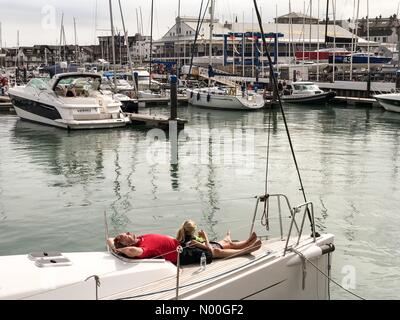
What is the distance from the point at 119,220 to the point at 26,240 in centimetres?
248

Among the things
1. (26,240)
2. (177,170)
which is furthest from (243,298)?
(177,170)

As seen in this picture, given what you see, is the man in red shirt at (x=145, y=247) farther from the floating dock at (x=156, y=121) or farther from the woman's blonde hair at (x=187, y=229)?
the floating dock at (x=156, y=121)

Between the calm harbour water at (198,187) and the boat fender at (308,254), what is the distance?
1.89 meters

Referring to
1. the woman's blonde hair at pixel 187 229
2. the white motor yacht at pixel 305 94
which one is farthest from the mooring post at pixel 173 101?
the woman's blonde hair at pixel 187 229

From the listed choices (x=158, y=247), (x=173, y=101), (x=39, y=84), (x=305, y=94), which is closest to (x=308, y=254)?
(x=158, y=247)

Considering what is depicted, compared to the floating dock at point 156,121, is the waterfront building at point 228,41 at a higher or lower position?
higher

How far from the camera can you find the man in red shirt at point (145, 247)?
738 cm

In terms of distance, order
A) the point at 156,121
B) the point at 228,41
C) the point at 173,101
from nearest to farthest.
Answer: the point at 173,101
the point at 156,121
the point at 228,41

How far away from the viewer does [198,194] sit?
56.5 feet

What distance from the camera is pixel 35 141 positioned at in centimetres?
2897

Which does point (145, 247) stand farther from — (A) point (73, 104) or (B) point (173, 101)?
(B) point (173, 101)

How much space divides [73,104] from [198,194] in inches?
684

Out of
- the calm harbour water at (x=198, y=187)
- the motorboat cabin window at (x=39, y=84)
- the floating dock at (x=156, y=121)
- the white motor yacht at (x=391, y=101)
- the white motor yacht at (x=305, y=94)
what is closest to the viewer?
the calm harbour water at (x=198, y=187)
